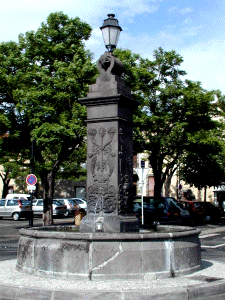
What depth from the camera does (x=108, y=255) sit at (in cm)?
826

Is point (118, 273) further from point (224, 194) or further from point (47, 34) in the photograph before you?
point (224, 194)

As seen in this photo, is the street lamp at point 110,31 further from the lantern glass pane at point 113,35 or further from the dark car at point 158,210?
the dark car at point 158,210

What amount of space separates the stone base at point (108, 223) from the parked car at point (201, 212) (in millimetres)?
21807

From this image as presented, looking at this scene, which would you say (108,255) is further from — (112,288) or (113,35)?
(113,35)

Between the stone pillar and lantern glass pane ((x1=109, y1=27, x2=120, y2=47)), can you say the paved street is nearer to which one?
the stone pillar

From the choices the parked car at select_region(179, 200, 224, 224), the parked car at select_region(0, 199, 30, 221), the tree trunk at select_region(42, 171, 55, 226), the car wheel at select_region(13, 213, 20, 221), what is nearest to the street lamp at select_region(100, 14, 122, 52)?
the tree trunk at select_region(42, 171, 55, 226)

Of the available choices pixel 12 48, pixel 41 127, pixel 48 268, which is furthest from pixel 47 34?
pixel 48 268

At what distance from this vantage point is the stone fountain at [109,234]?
8285 mm

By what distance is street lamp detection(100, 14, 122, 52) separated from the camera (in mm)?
9914

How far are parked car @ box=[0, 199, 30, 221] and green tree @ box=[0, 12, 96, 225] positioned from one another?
13480 mm

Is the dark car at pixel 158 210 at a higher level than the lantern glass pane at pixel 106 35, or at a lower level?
lower

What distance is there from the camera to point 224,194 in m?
54.7

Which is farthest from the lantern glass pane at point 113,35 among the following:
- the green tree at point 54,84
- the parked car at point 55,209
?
the parked car at point 55,209

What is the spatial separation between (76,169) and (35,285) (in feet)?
134
